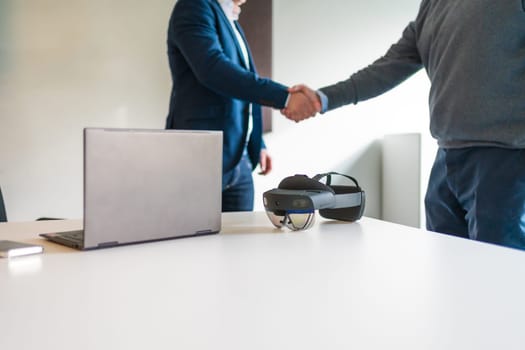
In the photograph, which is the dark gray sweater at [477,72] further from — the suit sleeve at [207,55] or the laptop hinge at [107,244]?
the laptop hinge at [107,244]

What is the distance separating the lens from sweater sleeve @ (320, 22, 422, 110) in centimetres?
158

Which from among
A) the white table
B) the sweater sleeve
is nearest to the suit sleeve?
the sweater sleeve

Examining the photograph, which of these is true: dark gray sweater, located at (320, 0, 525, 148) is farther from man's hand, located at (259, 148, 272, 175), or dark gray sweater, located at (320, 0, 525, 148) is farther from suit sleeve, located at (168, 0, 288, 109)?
man's hand, located at (259, 148, 272, 175)

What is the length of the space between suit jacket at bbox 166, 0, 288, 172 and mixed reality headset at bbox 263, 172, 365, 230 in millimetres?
674

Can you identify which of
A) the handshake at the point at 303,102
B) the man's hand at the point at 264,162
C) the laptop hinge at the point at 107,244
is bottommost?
the laptop hinge at the point at 107,244

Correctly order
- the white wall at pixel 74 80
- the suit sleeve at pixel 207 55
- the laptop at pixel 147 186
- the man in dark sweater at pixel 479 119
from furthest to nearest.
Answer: the white wall at pixel 74 80
the suit sleeve at pixel 207 55
the man in dark sweater at pixel 479 119
the laptop at pixel 147 186

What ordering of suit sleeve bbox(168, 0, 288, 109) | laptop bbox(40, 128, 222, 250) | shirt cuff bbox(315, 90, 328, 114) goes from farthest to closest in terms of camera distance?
1. shirt cuff bbox(315, 90, 328, 114)
2. suit sleeve bbox(168, 0, 288, 109)
3. laptop bbox(40, 128, 222, 250)

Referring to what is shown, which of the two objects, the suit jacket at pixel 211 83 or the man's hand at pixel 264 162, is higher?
the suit jacket at pixel 211 83

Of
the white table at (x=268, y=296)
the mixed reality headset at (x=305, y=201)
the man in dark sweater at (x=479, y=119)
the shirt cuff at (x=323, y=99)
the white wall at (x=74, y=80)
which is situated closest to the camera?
the white table at (x=268, y=296)

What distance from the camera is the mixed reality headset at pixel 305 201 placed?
0.85 metres

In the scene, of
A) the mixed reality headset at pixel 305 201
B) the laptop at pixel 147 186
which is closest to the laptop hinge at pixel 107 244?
the laptop at pixel 147 186

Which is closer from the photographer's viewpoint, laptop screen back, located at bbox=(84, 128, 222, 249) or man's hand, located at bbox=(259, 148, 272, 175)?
laptop screen back, located at bbox=(84, 128, 222, 249)

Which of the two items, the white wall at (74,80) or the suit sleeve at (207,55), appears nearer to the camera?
the suit sleeve at (207,55)

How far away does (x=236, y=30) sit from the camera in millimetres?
1771
